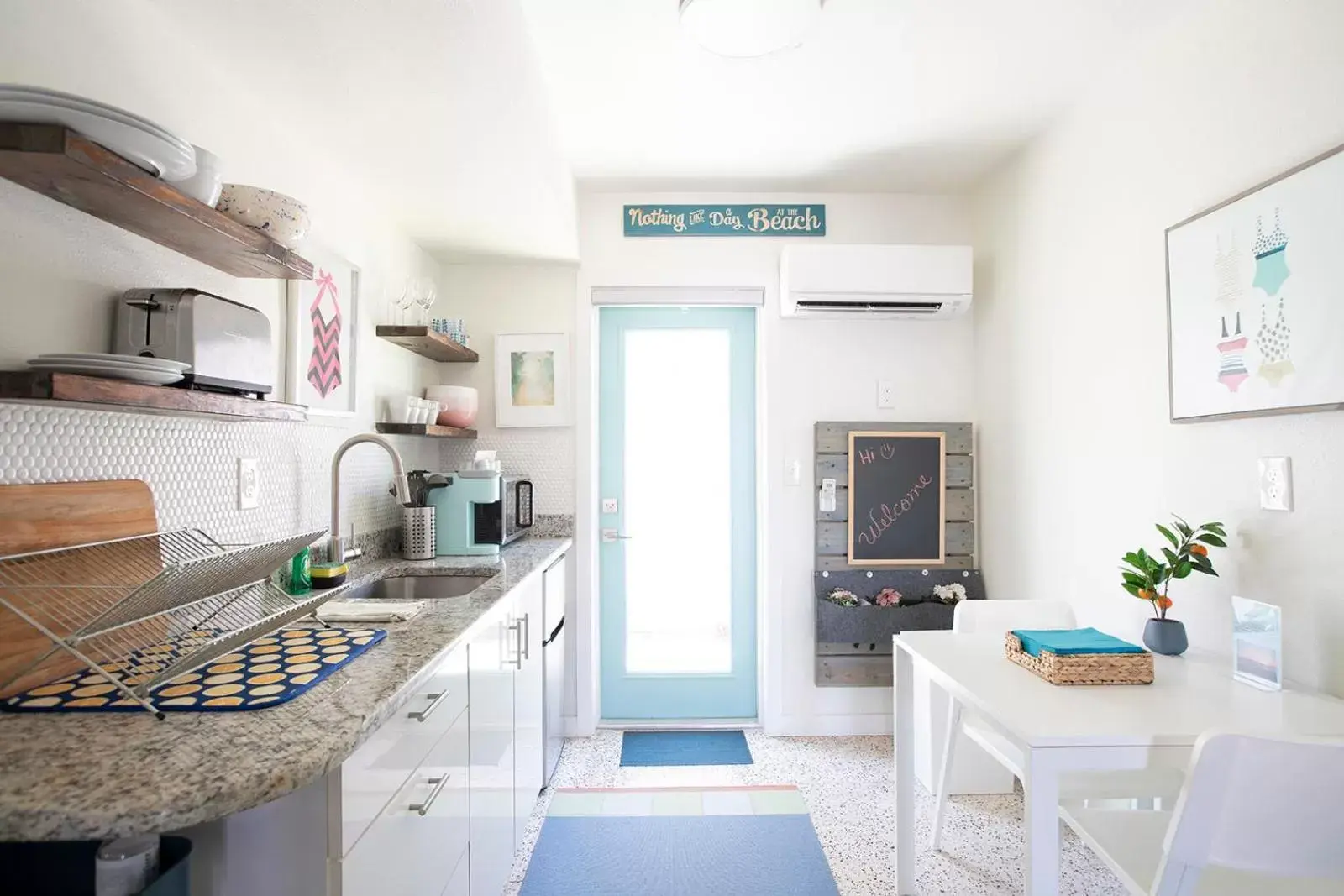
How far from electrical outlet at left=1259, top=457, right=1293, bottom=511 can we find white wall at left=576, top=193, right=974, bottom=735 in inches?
62.3

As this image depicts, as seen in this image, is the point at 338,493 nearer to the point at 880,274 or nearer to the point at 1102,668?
the point at 1102,668

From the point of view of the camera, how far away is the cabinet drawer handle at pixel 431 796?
1.24 m

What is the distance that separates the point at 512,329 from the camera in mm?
3232

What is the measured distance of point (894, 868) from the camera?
6.88ft

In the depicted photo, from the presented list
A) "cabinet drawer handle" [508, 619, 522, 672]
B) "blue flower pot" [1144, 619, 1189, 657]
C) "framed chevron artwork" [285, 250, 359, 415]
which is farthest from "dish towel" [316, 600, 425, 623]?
"blue flower pot" [1144, 619, 1189, 657]

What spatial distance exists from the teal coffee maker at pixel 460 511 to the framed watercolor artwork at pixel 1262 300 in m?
2.24

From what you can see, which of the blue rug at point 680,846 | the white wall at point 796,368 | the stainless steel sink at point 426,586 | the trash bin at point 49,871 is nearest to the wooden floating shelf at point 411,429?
the stainless steel sink at point 426,586

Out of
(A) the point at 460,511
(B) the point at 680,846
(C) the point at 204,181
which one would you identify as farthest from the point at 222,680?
(B) the point at 680,846

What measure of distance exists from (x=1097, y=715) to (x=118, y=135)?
1963 millimetres

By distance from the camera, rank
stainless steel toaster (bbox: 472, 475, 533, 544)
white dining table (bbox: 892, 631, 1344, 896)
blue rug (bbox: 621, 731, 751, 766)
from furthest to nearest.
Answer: blue rug (bbox: 621, 731, 751, 766), stainless steel toaster (bbox: 472, 475, 533, 544), white dining table (bbox: 892, 631, 1344, 896)

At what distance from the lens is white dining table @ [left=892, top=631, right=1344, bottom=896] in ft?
4.05

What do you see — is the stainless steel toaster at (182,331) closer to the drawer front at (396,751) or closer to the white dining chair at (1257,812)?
the drawer front at (396,751)

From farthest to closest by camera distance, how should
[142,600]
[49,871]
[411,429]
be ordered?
1. [411,429]
2. [142,600]
3. [49,871]

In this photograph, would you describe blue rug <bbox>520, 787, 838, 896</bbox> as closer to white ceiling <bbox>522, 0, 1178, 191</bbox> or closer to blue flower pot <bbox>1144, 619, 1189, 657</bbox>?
blue flower pot <bbox>1144, 619, 1189, 657</bbox>
